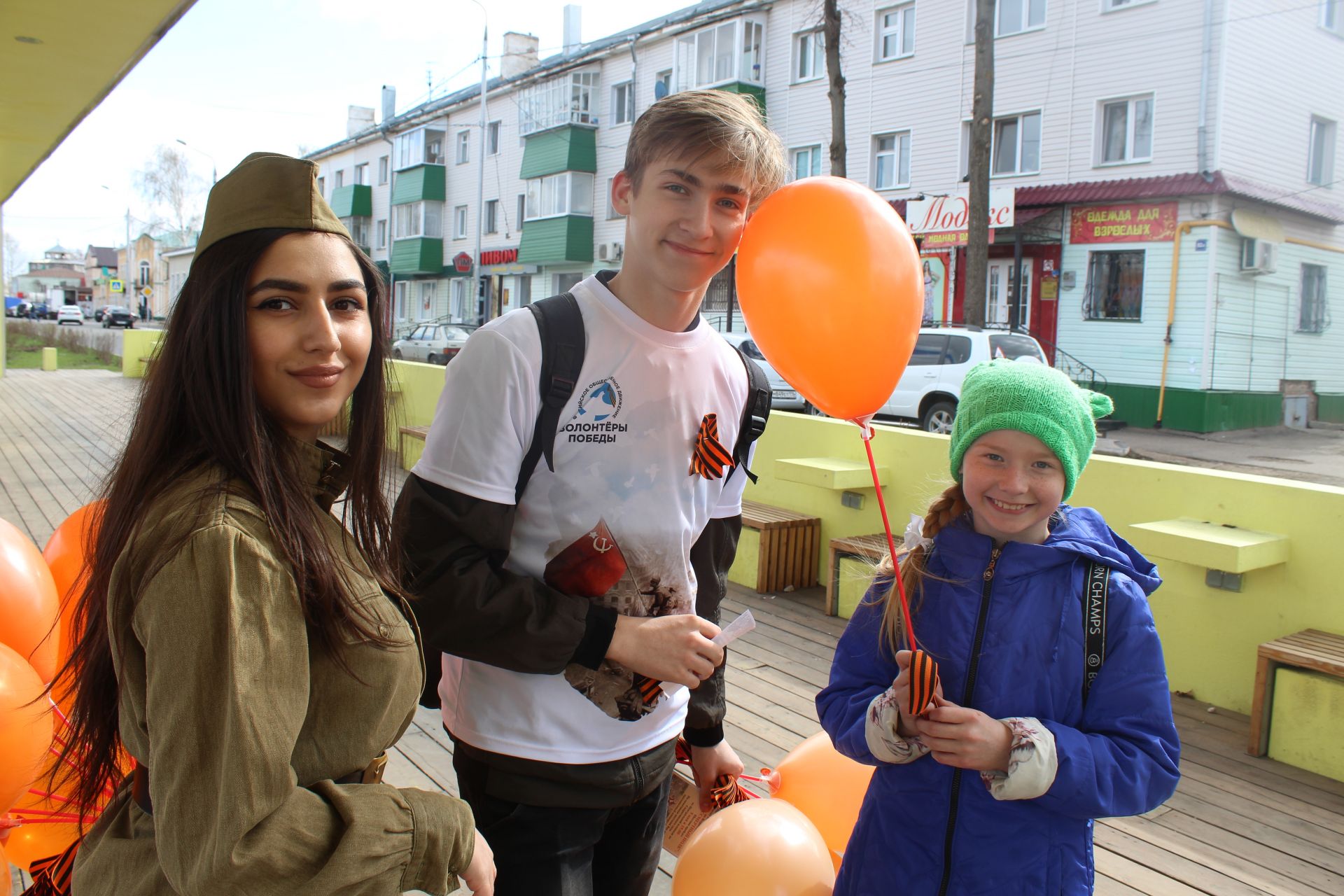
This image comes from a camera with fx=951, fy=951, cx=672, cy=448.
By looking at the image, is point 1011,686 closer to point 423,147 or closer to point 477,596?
point 477,596

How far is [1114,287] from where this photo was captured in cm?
1619

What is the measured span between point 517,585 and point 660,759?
466 mm

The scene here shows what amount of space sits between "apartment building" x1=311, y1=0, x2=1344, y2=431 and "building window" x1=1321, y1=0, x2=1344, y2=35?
5 cm

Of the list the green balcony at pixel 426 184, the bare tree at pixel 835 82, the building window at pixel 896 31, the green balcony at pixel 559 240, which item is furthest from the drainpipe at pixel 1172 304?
the green balcony at pixel 426 184

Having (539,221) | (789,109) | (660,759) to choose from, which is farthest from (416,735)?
(539,221)

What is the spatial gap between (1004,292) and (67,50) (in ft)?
51.0

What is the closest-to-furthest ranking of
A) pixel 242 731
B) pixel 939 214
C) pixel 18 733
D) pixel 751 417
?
pixel 242 731
pixel 751 417
pixel 18 733
pixel 939 214

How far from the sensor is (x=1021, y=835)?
61.4 inches

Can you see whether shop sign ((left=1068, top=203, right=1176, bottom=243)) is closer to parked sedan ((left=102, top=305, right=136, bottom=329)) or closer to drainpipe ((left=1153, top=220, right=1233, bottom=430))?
drainpipe ((left=1153, top=220, right=1233, bottom=430))

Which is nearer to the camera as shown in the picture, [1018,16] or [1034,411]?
[1034,411]

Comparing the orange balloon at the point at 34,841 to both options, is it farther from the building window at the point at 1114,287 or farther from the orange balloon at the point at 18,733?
the building window at the point at 1114,287

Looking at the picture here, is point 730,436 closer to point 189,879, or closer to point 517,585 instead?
point 517,585

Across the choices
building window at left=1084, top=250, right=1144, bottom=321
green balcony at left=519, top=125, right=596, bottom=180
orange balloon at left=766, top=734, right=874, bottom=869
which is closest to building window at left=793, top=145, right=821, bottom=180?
building window at left=1084, top=250, right=1144, bottom=321

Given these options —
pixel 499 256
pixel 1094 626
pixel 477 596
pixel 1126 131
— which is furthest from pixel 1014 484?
pixel 499 256
